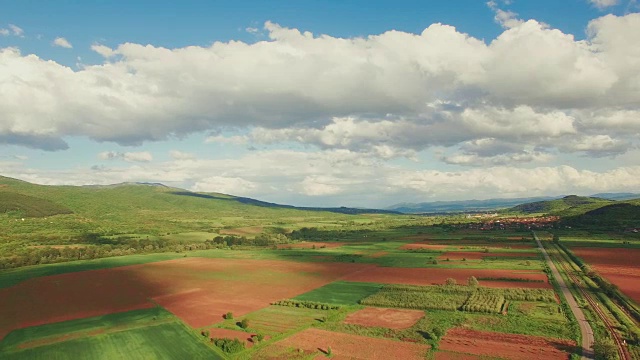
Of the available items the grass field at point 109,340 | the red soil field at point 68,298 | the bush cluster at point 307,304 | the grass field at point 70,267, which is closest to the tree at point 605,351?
the bush cluster at point 307,304

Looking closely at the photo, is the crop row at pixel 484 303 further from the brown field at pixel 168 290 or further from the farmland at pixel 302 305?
the brown field at pixel 168 290

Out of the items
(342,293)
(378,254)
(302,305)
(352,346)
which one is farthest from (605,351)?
(378,254)

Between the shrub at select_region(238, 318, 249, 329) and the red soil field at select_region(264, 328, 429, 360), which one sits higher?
the shrub at select_region(238, 318, 249, 329)

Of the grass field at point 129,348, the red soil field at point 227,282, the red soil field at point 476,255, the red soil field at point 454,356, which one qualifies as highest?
the red soil field at point 476,255

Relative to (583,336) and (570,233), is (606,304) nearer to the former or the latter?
(583,336)

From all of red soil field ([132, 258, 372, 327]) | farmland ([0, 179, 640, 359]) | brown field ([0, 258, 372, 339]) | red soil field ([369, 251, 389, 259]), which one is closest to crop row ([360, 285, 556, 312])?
farmland ([0, 179, 640, 359])

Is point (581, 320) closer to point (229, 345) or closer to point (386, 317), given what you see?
point (386, 317)

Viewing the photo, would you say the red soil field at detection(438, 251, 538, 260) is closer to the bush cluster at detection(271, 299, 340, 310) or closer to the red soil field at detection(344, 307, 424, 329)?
the red soil field at detection(344, 307, 424, 329)
